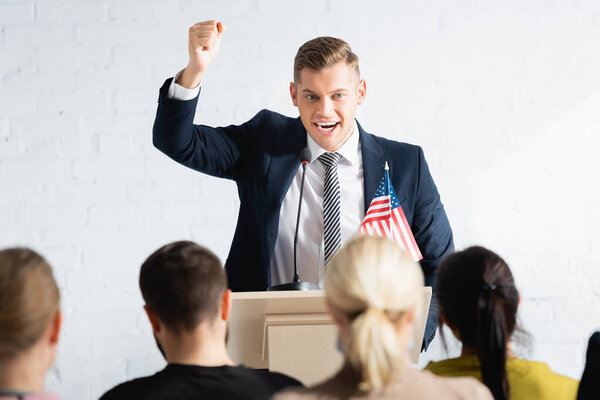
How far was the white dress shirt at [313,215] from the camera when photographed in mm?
2242

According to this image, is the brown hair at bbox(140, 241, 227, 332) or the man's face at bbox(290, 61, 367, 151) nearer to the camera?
the brown hair at bbox(140, 241, 227, 332)

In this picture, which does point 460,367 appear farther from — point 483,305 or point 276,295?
point 276,295

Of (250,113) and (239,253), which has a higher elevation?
(250,113)

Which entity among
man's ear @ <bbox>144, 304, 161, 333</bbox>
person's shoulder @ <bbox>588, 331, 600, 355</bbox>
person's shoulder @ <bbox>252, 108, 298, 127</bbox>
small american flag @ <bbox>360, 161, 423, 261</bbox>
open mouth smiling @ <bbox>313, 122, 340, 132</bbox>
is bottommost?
person's shoulder @ <bbox>588, 331, 600, 355</bbox>

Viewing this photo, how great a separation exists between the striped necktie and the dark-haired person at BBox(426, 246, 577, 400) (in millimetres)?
677

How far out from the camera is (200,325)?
1393 millimetres

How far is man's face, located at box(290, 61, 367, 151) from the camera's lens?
7.43 feet

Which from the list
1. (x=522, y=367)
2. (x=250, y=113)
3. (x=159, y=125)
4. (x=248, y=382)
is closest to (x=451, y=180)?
(x=250, y=113)

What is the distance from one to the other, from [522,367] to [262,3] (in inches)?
89.0

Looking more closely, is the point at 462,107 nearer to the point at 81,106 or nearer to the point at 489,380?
the point at 81,106

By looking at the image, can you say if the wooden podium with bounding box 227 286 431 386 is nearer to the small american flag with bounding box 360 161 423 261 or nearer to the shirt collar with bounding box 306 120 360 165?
the small american flag with bounding box 360 161 423 261

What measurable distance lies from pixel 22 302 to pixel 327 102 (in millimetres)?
1226

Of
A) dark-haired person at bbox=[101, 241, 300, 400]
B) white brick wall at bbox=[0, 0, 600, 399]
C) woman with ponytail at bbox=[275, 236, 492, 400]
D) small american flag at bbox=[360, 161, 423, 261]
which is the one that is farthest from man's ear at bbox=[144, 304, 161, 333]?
white brick wall at bbox=[0, 0, 600, 399]

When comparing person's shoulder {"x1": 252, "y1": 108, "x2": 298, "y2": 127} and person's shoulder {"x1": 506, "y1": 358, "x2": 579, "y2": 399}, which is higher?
person's shoulder {"x1": 252, "y1": 108, "x2": 298, "y2": 127}
